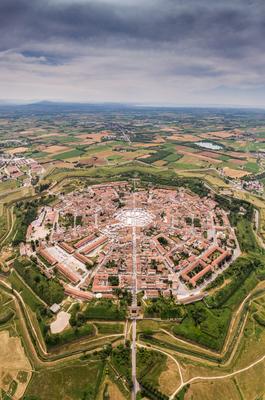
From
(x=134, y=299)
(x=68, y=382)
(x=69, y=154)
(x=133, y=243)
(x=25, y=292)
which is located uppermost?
(x=69, y=154)

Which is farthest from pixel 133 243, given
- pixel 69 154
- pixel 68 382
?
pixel 69 154

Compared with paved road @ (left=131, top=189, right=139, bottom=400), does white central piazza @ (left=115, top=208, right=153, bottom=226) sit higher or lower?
higher

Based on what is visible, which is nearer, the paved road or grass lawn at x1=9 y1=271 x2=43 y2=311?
the paved road

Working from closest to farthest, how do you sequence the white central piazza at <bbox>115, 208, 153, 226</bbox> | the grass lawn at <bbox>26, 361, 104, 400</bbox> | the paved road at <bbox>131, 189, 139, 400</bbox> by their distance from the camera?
1. the grass lawn at <bbox>26, 361, 104, 400</bbox>
2. the paved road at <bbox>131, 189, 139, 400</bbox>
3. the white central piazza at <bbox>115, 208, 153, 226</bbox>

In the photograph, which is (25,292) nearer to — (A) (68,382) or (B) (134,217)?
(A) (68,382)

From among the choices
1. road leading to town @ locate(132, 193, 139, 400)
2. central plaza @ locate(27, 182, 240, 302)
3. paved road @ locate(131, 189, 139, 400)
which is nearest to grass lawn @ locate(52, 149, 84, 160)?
central plaza @ locate(27, 182, 240, 302)

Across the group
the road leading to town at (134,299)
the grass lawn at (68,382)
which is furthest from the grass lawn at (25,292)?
the road leading to town at (134,299)

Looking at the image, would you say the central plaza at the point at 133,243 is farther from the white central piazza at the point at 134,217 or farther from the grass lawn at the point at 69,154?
the grass lawn at the point at 69,154

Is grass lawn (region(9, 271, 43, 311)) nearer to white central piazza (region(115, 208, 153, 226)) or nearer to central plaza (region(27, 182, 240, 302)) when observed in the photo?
central plaza (region(27, 182, 240, 302))

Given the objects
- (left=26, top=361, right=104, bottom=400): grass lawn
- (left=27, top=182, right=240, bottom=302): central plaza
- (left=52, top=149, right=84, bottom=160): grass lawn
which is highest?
(left=52, top=149, right=84, bottom=160): grass lawn

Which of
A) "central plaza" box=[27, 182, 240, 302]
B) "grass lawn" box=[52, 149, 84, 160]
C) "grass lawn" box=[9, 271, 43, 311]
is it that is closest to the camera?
"grass lawn" box=[9, 271, 43, 311]
